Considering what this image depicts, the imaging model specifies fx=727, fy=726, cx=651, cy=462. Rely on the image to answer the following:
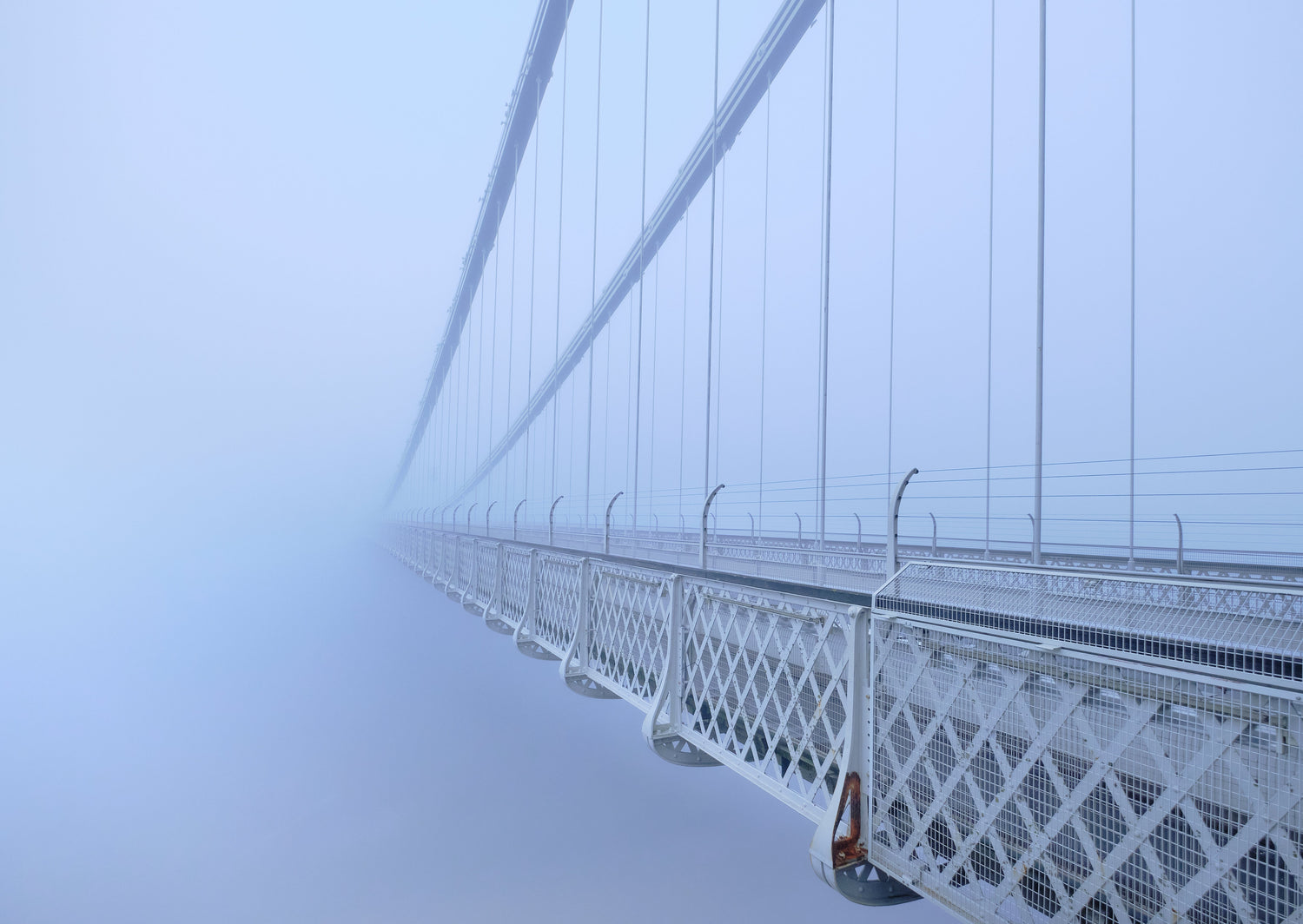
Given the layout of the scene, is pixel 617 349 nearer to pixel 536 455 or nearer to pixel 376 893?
pixel 536 455

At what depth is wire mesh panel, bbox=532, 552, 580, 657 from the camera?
457 cm

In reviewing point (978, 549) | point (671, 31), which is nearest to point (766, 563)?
point (978, 549)

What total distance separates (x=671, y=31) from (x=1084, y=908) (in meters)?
13.8

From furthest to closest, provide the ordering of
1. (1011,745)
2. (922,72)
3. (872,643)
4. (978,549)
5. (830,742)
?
(922,72) → (978,549) → (830,742) → (872,643) → (1011,745)

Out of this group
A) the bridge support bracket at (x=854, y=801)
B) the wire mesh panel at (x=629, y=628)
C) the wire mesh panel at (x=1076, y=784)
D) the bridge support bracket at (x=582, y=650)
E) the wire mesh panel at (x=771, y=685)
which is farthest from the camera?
the bridge support bracket at (x=582, y=650)

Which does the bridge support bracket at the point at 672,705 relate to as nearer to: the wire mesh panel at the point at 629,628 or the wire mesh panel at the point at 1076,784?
the wire mesh panel at the point at 629,628

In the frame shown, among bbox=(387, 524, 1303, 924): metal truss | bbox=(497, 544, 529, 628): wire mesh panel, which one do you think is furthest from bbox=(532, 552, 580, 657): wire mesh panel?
bbox=(387, 524, 1303, 924): metal truss

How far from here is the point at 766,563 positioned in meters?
4.89

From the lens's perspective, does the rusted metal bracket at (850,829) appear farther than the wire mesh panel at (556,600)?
No

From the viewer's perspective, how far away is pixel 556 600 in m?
4.95

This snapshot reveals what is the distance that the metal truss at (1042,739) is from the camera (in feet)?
3.62

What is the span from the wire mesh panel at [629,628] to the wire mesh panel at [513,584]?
1564 millimetres

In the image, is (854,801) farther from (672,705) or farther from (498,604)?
(498,604)

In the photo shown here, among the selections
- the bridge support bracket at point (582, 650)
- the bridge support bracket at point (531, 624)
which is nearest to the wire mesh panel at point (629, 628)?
the bridge support bracket at point (582, 650)
